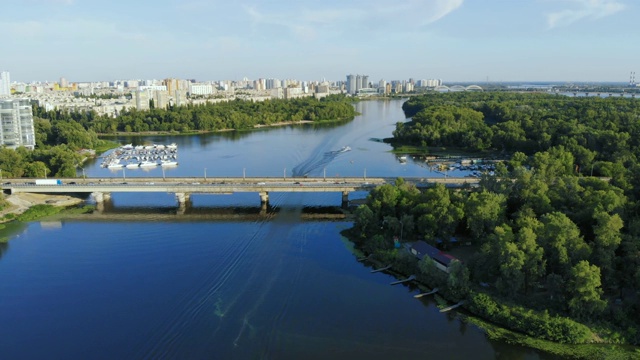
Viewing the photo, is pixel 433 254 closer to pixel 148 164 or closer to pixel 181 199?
pixel 181 199

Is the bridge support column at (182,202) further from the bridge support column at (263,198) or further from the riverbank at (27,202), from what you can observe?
the riverbank at (27,202)

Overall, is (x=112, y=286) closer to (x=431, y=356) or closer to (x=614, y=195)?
(x=431, y=356)

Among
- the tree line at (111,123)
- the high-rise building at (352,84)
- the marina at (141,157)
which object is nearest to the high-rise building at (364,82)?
the high-rise building at (352,84)

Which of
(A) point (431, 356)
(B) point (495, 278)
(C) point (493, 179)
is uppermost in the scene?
(C) point (493, 179)

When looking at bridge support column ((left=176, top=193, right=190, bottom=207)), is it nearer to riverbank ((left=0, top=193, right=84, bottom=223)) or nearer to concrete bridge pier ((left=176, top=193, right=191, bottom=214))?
concrete bridge pier ((left=176, top=193, right=191, bottom=214))

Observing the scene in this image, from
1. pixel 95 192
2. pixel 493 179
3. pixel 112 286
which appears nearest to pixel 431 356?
pixel 112 286

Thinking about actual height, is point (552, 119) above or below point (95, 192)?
above

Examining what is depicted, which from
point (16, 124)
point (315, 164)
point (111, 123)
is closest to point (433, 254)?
point (315, 164)
